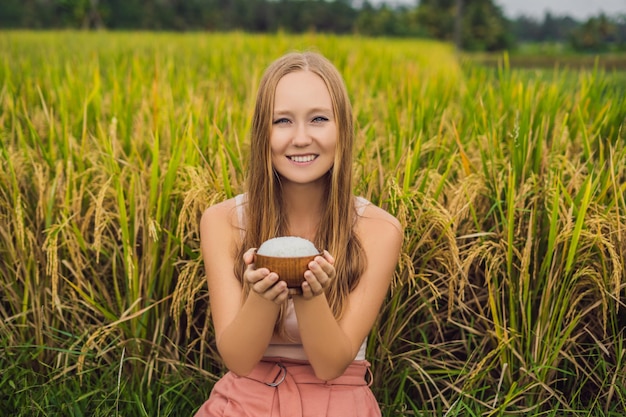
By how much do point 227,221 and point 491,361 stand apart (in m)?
0.97

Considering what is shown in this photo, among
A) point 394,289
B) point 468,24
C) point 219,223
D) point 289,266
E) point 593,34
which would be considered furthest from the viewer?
point 593,34

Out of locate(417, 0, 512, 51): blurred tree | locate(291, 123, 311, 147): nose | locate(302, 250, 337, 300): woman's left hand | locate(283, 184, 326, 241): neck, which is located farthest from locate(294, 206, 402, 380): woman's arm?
locate(417, 0, 512, 51): blurred tree

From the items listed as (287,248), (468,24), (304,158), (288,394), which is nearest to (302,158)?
(304,158)

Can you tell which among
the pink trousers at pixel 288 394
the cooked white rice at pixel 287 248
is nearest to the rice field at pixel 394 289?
the pink trousers at pixel 288 394

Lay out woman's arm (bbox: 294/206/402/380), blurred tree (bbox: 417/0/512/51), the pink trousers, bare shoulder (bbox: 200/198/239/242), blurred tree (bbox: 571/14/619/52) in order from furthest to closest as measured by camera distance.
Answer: blurred tree (bbox: 571/14/619/52)
blurred tree (bbox: 417/0/512/51)
bare shoulder (bbox: 200/198/239/242)
the pink trousers
woman's arm (bbox: 294/206/402/380)

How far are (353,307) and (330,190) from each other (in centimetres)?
27

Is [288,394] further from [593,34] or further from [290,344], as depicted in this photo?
[593,34]

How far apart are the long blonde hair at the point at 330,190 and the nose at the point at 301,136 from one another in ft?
0.21

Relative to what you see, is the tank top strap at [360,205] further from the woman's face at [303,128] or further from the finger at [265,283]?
the finger at [265,283]

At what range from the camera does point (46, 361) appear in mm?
2105

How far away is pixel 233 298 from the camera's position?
1.52m

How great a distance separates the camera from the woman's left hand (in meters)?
1.24

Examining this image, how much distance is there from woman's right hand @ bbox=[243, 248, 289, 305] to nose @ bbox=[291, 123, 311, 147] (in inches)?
13.2

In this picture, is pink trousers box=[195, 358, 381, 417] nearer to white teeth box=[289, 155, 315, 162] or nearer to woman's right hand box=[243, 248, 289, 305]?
woman's right hand box=[243, 248, 289, 305]
